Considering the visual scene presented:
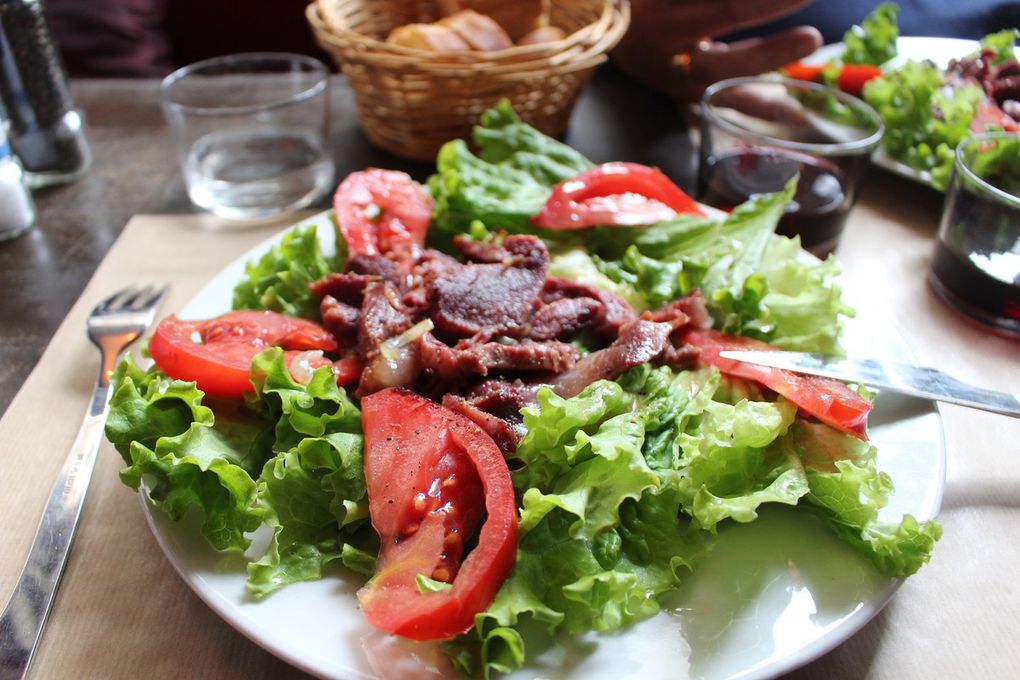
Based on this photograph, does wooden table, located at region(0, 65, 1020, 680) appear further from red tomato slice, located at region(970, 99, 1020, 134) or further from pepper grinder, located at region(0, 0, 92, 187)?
red tomato slice, located at region(970, 99, 1020, 134)

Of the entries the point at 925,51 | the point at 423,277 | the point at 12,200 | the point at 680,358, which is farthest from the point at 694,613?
the point at 925,51

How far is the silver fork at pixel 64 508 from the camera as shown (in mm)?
1184

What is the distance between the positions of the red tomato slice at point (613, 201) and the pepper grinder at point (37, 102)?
66.7 inches

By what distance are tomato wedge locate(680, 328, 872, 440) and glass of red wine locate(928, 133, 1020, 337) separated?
75cm

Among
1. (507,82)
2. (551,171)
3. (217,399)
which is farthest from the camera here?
(507,82)

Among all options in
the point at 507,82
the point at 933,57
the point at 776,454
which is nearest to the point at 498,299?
the point at 776,454

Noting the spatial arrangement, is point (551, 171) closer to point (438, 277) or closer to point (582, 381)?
point (438, 277)

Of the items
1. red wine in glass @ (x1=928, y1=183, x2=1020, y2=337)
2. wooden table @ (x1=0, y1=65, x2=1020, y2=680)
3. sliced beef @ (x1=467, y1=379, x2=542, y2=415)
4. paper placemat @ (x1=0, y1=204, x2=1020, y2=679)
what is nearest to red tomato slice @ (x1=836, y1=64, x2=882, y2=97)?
wooden table @ (x1=0, y1=65, x2=1020, y2=680)

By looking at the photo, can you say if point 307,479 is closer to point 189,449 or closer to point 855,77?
point 189,449

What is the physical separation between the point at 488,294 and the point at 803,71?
1.96 meters

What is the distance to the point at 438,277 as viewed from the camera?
164 centimetres

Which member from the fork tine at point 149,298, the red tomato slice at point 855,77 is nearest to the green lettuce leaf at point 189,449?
the fork tine at point 149,298

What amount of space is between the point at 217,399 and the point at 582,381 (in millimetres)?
665

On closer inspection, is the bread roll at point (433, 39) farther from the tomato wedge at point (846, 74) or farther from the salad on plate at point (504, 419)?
the tomato wedge at point (846, 74)
